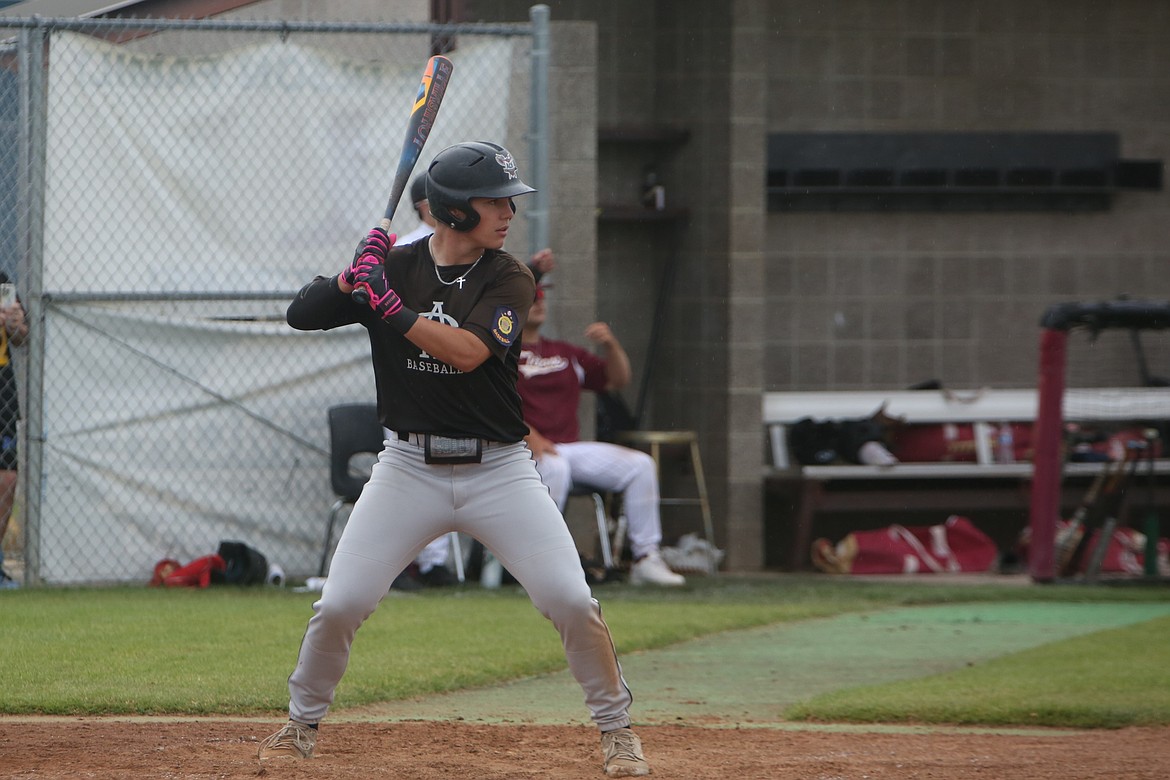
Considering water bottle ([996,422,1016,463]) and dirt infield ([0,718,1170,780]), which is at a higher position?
dirt infield ([0,718,1170,780])

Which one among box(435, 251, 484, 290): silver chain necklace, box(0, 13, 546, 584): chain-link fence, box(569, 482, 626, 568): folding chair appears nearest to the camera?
box(435, 251, 484, 290): silver chain necklace

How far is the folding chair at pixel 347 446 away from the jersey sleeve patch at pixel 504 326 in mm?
4996

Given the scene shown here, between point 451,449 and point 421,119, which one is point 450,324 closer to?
point 451,449

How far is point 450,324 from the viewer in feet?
14.5

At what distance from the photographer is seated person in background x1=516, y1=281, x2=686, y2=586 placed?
31.3 feet

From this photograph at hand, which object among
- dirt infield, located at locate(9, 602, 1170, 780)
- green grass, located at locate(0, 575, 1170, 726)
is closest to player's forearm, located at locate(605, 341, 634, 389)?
green grass, located at locate(0, 575, 1170, 726)

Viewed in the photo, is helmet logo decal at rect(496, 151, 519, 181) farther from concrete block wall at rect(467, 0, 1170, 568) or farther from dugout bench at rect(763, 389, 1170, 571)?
concrete block wall at rect(467, 0, 1170, 568)

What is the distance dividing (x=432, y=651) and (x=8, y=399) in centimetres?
368

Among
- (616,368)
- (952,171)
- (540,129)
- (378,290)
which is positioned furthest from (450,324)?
(952,171)

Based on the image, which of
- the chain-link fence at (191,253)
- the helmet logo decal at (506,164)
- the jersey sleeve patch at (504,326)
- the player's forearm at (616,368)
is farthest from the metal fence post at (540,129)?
the jersey sleeve patch at (504,326)

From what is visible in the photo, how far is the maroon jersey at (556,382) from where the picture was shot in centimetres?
954

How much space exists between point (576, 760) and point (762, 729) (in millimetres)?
1006

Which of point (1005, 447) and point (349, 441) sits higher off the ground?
point (349, 441)

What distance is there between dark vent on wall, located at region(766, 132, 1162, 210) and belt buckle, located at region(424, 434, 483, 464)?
27.6 ft
